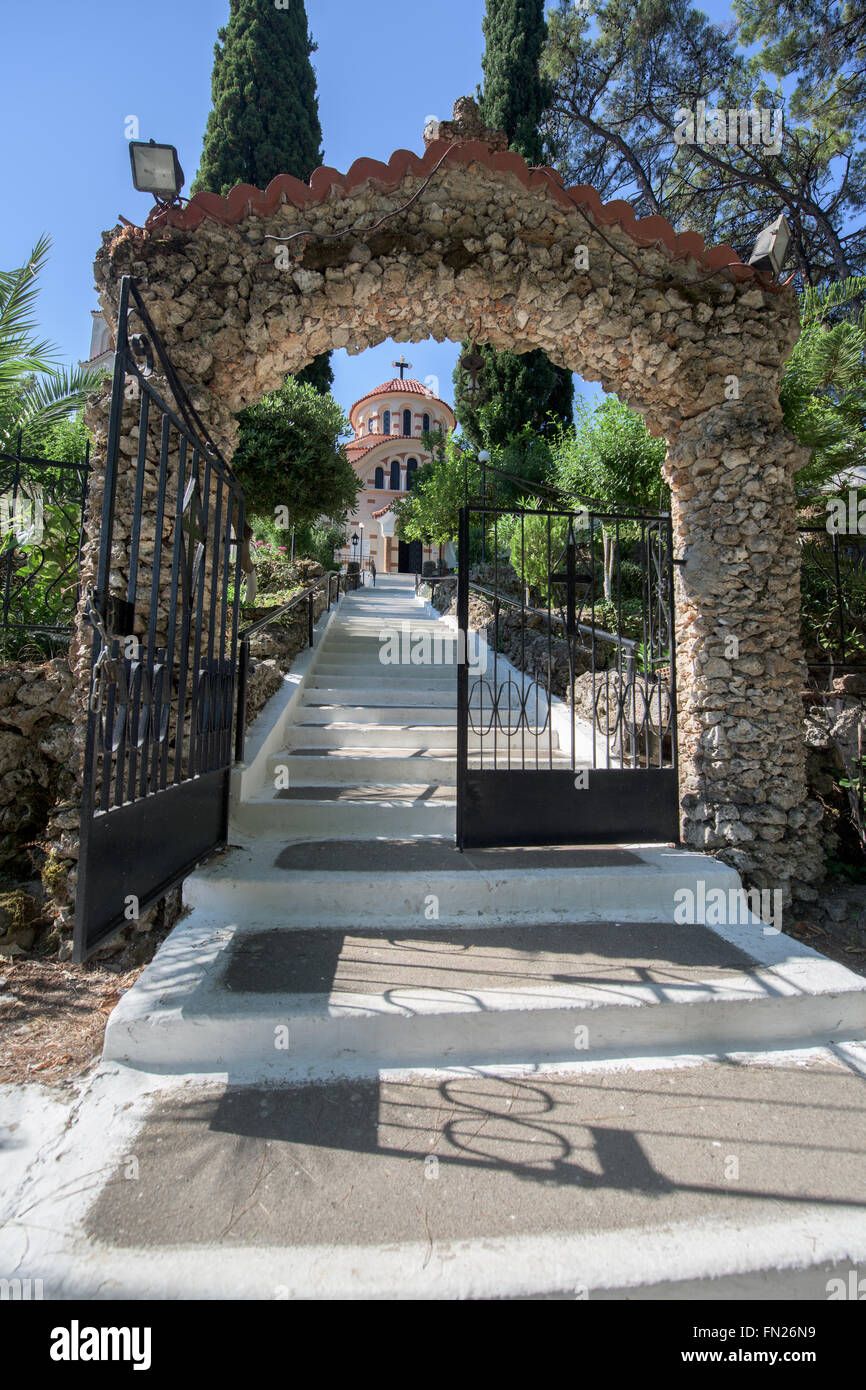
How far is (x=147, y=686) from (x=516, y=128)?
20306 millimetres

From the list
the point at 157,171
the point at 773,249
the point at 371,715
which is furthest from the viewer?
the point at 371,715

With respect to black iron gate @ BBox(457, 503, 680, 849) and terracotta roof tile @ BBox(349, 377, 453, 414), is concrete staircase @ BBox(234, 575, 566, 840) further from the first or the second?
terracotta roof tile @ BBox(349, 377, 453, 414)

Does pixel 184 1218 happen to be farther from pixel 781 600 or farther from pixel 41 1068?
pixel 781 600

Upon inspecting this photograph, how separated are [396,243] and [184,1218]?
15.7ft

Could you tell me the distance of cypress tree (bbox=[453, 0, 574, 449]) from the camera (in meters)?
17.0

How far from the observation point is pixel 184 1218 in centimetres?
183

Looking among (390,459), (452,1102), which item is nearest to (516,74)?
(390,459)

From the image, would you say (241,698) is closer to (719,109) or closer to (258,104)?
(719,109)

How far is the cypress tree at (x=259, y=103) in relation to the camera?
58.6 feet

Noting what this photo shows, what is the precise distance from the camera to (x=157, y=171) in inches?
152

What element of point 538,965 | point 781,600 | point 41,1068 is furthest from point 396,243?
point 41,1068

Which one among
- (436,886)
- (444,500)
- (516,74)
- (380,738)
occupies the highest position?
(516,74)

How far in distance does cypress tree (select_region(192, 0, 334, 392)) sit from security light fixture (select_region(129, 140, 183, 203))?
16299 millimetres

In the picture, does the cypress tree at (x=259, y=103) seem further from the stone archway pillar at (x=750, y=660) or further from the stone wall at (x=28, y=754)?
the stone archway pillar at (x=750, y=660)
